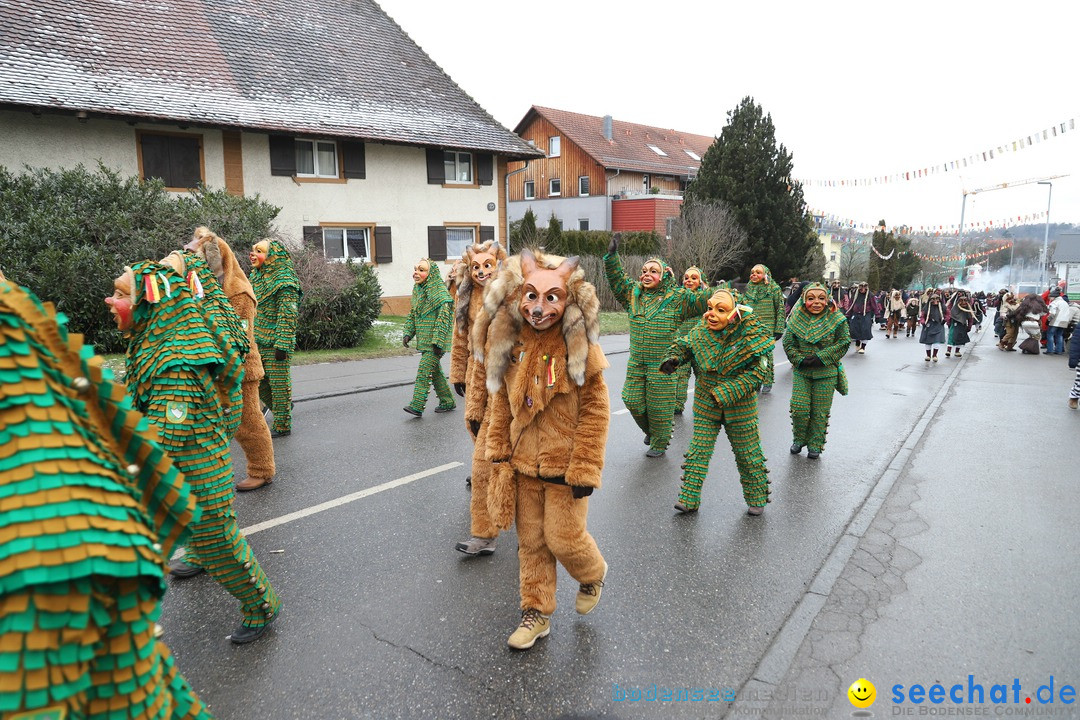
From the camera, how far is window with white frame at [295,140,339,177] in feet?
68.9

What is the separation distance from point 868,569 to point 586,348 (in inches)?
107

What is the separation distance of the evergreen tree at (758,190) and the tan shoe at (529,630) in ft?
93.9

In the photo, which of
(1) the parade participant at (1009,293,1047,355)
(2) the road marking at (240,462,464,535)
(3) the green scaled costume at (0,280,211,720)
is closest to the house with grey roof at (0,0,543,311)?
(2) the road marking at (240,462,464,535)

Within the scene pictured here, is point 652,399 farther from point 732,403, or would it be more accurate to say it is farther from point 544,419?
point 544,419

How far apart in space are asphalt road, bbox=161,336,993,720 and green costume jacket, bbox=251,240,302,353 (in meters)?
1.20

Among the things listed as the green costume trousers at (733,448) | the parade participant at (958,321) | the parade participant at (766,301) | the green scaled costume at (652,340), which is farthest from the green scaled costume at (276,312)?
the parade participant at (958,321)

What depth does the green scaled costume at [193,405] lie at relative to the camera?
11.0ft

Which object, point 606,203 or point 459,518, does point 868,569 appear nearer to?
point 459,518

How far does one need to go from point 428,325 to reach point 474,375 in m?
4.32

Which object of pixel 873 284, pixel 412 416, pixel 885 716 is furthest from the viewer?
pixel 873 284

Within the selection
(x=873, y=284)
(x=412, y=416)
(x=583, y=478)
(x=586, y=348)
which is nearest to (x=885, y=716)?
(x=583, y=478)

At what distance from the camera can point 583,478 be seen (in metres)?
3.29

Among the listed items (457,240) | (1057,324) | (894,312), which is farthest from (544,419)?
(457,240)

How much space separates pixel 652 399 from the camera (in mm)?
7020
